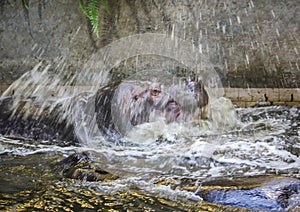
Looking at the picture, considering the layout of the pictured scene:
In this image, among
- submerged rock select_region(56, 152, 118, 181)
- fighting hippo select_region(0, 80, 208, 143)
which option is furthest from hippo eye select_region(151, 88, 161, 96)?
submerged rock select_region(56, 152, 118, 181)

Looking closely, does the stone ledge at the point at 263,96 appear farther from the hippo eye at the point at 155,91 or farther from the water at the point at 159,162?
the hippo eye at the point at 155,91

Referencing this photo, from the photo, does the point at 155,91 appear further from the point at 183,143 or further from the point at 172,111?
the point at 183,143

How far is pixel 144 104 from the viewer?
11.6ft

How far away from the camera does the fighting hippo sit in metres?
3.44

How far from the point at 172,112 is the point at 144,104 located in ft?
0.78

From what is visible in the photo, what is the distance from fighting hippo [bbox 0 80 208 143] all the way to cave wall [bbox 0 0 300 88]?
1444mm

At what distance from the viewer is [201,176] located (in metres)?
2.37

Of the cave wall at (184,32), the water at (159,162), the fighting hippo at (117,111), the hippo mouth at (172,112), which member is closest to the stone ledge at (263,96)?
the cave wall at (184,32)

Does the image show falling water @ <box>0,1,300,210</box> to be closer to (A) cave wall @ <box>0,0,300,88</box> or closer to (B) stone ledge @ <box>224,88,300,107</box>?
(A) cave wall @ <box>0,0,300,88</box>

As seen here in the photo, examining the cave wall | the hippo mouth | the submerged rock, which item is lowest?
the submerged rock

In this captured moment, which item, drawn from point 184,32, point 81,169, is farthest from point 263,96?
point 81,169

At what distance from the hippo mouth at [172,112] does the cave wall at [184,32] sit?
1.60 meters

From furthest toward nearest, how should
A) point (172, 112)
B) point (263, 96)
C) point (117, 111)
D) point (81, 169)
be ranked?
point (263, 96) → point (172, 112) → point (117, 111) → point (81, 169)

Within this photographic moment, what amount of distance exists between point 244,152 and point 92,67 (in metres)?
2.75
